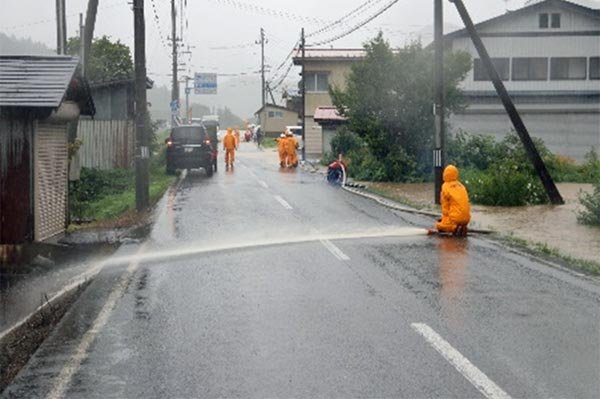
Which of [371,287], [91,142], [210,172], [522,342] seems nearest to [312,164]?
[210,172]

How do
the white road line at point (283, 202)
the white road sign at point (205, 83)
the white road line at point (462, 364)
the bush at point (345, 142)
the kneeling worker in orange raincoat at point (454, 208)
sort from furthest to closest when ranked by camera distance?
the white road sign at point (205, 83) → the bush at point (345, 142) → the white road line at point (283, 202) → the kneeling worker in orange raincoat at point (454, 208) → the white road line at point (462, 364)

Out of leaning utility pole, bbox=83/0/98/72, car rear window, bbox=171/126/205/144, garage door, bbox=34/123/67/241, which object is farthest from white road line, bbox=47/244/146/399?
car rear window, bbox=171/126/205/144

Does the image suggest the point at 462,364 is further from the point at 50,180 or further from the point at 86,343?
the point at 50,180

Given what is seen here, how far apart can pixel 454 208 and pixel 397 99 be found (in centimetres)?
1513

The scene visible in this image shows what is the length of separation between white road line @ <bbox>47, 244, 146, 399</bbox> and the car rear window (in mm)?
23308

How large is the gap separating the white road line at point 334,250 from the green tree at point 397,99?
15.9 m

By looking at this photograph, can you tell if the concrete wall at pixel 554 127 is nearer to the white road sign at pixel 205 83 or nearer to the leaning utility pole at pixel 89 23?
the leaning utility pole at pixel 89 23

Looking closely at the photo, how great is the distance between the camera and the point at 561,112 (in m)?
41.3

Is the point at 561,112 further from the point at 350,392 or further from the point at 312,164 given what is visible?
the point at 350,392

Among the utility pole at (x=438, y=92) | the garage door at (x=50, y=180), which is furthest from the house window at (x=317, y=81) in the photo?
the garage door at (x=50, y=180)

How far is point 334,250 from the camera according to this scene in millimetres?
14250

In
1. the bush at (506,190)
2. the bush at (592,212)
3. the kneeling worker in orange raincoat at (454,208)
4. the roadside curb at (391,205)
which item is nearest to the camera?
the kneeling worker in orange raincoat at (454,208)

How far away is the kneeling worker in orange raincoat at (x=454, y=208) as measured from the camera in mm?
16281

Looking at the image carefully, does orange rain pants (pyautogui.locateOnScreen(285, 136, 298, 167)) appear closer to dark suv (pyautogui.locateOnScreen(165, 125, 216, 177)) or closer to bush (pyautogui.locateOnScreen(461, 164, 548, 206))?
dark suv (pyautogui.locateOnScreen(165, 125, 216, 177))
